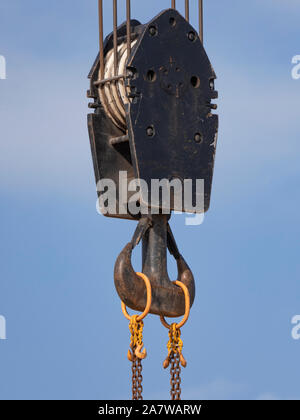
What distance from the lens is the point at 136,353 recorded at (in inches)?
428

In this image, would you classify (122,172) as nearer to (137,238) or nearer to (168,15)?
(137,238)

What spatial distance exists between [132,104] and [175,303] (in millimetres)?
1783

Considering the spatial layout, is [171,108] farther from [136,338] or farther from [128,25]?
[136,338]

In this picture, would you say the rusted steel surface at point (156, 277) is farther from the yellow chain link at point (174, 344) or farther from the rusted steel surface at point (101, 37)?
the rusted steel surface at point (101, 37)

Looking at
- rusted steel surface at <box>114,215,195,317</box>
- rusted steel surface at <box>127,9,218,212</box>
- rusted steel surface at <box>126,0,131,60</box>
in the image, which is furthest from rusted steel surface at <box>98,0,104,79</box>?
rusted steel surface at <box>114,215,195,317</box>

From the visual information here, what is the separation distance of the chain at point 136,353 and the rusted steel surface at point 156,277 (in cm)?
17

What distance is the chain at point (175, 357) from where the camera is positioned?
11.1 metres

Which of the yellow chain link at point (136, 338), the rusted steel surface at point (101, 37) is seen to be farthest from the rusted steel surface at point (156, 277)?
the rusted steel surface at point (101, 37)

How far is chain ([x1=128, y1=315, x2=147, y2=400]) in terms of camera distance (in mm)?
10828

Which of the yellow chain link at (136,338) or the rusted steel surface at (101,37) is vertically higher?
the rusted steel surface at (101,37)

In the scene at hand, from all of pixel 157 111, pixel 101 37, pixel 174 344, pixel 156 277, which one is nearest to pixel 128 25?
pixel 101 37

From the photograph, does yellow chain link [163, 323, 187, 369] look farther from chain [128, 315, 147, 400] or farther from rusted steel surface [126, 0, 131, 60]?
rusted steel surface [126, 0, 131, 60]
